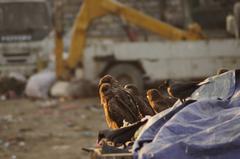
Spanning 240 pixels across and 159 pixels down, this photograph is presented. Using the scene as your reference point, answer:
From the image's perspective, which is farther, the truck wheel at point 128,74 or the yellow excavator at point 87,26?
the yellow excavator at point 87,26

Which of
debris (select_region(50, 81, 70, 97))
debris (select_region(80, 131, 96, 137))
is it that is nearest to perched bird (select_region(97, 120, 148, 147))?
debris (select_region(80, 131, 96, 137))

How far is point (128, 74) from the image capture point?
603 inches

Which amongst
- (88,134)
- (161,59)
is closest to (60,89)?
(161,59)

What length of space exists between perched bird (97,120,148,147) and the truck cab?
44.4ft

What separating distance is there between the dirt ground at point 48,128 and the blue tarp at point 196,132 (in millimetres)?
5504

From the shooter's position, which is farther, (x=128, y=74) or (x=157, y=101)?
(x=128, y=74)

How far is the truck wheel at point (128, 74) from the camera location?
598 inches

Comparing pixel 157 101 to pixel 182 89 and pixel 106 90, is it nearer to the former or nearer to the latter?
pixel 106 90

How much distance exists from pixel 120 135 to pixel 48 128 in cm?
801

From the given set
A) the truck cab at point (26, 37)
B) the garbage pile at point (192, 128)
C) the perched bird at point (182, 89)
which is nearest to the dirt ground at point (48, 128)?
the truck cab at point (26, 37)

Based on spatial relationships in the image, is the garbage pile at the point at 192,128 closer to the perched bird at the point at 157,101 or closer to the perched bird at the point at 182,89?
the perched bird at the point at 182,89

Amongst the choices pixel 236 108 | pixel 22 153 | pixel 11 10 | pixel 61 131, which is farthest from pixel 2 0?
pixel 236 108

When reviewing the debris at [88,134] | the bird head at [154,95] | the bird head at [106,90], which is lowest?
the debris at [88,134]

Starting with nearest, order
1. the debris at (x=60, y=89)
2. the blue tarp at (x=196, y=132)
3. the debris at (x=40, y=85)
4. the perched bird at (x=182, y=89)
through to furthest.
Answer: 1. the blue tarp at (x=196, y=132)
2. the perched bird at (x=182, y=89)
3. the debris at (x=60, y=89)
4. the debris at (x=40, y=85)
